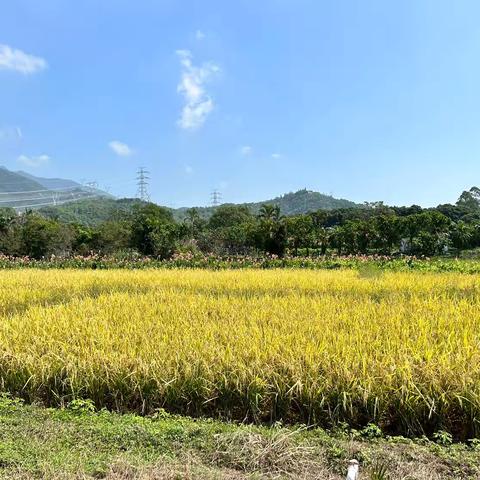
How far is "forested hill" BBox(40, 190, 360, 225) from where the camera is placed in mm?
88619

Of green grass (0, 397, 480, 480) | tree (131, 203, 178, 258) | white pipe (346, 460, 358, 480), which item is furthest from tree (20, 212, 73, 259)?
white pipe (346, 460, 358, 480)

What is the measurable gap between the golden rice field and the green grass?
0.99 feet

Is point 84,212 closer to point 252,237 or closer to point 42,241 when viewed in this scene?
point 42,241

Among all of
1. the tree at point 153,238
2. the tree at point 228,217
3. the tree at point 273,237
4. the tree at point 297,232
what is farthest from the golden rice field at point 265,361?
the tree at point 228,217

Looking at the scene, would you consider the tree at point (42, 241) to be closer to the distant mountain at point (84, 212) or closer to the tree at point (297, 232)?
the tree at point (297, 232)

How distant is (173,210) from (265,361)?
112 metres

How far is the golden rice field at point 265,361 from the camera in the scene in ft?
11.0

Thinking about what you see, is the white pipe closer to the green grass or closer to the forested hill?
the green grass

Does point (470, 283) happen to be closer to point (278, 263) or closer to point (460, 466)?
point (460, 466)

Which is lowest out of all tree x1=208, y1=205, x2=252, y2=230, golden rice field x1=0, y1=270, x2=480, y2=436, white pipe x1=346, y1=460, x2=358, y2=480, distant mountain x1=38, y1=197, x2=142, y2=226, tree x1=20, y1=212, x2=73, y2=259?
white pipe x1=346, y1=460, x2=358, y2=480

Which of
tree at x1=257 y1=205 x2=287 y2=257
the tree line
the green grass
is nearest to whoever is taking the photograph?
the green grass

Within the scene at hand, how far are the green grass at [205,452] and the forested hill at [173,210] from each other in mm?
78705

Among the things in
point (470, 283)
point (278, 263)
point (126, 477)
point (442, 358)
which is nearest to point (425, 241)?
point (278, 263)

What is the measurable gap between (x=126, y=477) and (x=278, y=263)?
17.4 m
